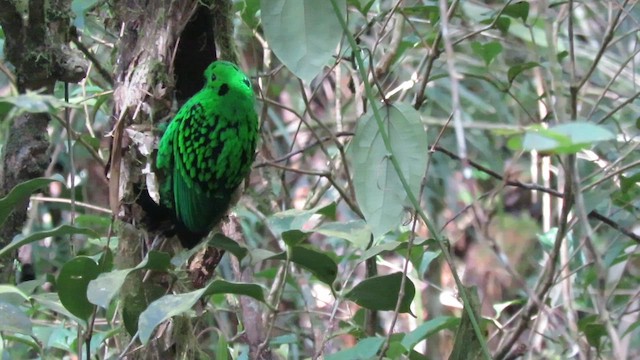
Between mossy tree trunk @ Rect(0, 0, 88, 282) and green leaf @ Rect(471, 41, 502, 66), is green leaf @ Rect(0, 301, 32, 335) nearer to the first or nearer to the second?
mossy tree trunk @ Rect(0, 0, 88, 282)

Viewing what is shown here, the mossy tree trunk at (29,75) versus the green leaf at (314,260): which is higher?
the mossy tree trunk at (29,75)

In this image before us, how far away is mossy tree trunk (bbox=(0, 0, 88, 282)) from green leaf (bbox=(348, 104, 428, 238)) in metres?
0.84

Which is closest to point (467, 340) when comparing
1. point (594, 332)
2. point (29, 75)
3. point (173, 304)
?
point (594, 332)

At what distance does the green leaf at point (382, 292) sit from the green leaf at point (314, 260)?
6 cm

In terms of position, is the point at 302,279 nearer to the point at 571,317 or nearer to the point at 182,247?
the point at 182,247

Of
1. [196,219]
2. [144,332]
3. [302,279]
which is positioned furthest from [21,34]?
[302,279]

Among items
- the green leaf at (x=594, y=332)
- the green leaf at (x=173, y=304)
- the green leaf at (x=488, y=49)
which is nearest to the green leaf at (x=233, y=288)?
the green leaf at (x=173, y=304)

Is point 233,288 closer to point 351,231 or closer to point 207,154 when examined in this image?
point 351,231

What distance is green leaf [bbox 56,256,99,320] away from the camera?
1.76 metres

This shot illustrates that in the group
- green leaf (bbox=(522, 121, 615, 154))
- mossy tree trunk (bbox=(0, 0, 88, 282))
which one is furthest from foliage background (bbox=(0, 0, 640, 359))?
mossy tree trunk (bbox=(0, 0, 88, 282))

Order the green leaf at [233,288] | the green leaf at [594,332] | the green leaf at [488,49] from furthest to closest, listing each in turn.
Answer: the green leaf at [488,49] < the green leaf at [594,332] < the green leaf at [233,288]

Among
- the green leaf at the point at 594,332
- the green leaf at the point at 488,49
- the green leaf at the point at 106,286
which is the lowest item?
the green leaf at the point at 594,332

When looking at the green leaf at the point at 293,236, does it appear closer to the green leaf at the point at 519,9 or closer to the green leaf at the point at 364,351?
the green leaf at the point at 364,351

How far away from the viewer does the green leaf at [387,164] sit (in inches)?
75.9
